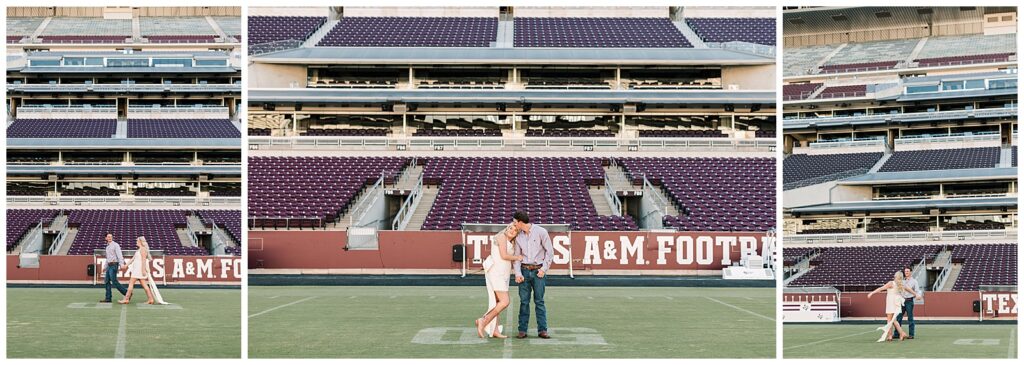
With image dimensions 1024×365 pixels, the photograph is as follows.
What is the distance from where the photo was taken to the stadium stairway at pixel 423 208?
2086cm

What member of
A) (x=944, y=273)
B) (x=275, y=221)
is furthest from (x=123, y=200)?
(x=944, y=273)

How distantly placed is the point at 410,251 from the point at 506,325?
710cm

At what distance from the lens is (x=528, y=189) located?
75.8ft

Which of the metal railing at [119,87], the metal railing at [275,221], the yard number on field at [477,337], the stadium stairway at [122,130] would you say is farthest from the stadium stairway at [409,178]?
the yard number on field at [477,337]

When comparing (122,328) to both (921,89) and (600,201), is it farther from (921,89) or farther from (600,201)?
(921,89)

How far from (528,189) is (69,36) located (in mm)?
22247

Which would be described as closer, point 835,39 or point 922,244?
point 922,244

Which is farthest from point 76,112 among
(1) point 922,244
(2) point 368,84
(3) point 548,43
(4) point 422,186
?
(1) point 922,244

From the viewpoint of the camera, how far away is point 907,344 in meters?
9.18

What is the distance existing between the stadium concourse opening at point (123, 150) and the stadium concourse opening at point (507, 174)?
73.6 inches

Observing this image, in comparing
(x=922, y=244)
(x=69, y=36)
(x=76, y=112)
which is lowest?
(x=922, y=244)

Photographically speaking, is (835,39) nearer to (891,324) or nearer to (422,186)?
(422,186)

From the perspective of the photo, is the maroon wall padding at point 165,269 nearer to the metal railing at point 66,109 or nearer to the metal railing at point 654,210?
the metal railing at point 654,210

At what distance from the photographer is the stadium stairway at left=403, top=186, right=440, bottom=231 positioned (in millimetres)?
20859
